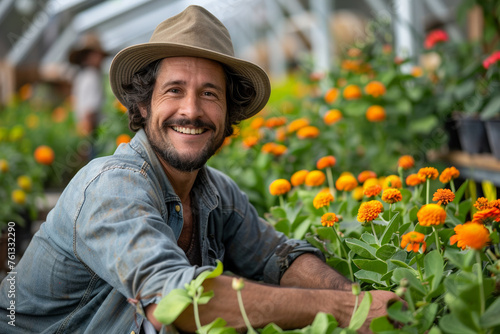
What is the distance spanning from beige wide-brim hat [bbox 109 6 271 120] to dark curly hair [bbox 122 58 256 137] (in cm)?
3

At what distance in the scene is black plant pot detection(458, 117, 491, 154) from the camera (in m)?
2.57

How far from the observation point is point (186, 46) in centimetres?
138

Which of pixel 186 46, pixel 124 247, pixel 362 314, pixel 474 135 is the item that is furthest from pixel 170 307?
pixel 474 135

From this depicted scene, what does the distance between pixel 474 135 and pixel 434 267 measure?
5.66 ft

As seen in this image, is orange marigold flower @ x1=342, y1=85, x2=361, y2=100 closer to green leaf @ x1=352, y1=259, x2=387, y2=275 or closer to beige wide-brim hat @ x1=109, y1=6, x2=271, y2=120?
beige wide-brim hat @ x1=109, y1=6, x2=271, y2=120

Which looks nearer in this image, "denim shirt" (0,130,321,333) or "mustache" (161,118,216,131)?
"denim shirt" (0,130,321,333)

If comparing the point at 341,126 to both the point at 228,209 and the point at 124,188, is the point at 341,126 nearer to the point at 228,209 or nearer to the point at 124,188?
the point at 228,209

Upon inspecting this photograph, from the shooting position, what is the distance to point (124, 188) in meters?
1.23

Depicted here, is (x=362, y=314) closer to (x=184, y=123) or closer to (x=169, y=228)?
(x=169, y=228)

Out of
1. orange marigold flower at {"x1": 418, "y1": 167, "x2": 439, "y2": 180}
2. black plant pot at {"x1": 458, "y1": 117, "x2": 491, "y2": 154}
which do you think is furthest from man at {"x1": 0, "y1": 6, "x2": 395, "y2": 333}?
black plant pot at {"x1": 458, "y1": 117, "x2": 491, "y2": 154}

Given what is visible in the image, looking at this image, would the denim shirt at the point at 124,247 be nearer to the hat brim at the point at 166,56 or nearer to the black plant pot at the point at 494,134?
the hat brim at the point at 166,56

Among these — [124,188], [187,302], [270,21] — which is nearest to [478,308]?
[187,302]

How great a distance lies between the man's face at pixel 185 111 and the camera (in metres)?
1.48

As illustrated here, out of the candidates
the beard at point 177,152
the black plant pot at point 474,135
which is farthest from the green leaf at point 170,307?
the black plant pot at point 474,135
